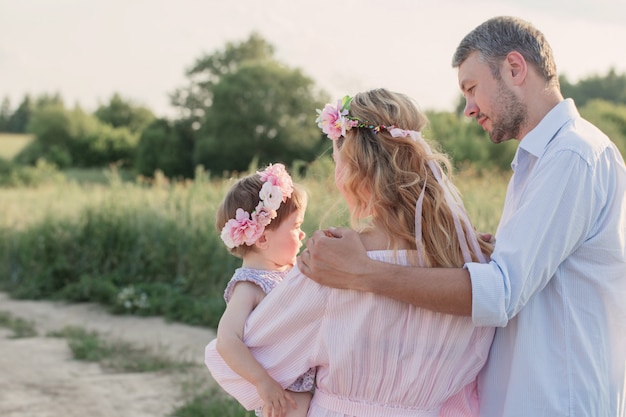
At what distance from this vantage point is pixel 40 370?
6.85 m

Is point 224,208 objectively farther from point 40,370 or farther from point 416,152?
point 40,370

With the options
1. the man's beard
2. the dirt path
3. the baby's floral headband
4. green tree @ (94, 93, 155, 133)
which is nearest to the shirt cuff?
the man's beard

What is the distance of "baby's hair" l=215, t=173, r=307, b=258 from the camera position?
273 cm

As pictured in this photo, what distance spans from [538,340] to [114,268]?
Result: 9.03 metres

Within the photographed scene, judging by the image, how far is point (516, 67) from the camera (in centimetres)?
241

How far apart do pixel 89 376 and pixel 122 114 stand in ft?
180

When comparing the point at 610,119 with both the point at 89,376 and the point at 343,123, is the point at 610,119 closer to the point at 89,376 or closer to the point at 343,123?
the point at 89,376

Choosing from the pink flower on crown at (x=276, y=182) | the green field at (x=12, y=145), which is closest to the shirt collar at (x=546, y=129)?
the pink flower on crown at (x=276, y=182)

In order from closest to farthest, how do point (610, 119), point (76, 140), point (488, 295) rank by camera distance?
point (488, 295) < point (610, 119) < point (76, 140)

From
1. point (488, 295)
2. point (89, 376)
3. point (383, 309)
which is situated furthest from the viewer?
point (89, 376)

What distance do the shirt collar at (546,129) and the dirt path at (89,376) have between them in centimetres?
406

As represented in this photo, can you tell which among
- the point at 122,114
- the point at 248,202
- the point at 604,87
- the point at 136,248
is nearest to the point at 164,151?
the point at 122,114

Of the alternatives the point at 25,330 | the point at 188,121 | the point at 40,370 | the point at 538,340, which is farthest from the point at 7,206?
the point at 188,121

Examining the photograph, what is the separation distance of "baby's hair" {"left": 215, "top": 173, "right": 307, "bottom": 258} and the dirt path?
10.8 ft
